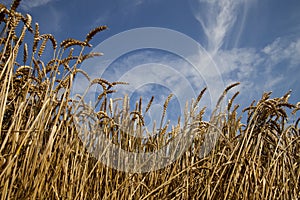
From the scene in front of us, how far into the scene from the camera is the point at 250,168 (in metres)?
1.86

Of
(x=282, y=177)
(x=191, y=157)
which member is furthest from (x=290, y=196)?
(x=191, y=157)

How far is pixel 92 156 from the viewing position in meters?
2.05

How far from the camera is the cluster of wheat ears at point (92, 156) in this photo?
4.21ft

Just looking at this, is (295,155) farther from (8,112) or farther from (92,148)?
(8,112)

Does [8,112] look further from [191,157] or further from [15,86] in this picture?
[191,157]

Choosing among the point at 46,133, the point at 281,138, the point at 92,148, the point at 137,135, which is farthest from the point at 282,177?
the point at 46,133

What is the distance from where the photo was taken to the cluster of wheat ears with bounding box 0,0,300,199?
128cm

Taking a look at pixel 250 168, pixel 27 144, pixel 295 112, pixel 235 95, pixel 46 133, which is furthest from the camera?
pixel 295 112

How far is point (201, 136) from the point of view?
7.17 ft

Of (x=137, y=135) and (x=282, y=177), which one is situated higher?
(x=137, y=135)

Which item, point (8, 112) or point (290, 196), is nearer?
point (8, 112)

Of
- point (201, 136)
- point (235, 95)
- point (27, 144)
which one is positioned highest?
point (235, 95)

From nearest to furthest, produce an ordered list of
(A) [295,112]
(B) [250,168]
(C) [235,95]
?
(B) [250,168] → (C) [235,95] → (A) [295,112]

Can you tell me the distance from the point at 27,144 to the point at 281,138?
4.81 ft
